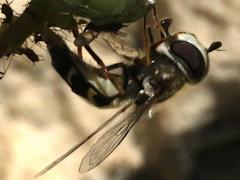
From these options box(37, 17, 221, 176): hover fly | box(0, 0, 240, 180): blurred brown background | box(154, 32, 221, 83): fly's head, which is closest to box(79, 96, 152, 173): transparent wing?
box(37, 17, 221, 176): hover fly

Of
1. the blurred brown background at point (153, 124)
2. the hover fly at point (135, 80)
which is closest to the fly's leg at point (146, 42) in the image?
the hover fly at point (135, 80)

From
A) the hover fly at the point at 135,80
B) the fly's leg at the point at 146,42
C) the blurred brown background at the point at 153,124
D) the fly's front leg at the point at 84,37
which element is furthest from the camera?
the blurred brown background at the point at 153,124

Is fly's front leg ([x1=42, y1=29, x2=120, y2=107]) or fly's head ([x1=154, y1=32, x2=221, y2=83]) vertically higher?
fly's front leg ([x1=42, y1=29, x2=120, y2=107])

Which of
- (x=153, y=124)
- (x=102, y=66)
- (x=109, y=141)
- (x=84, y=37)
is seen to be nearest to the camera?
(x=84, y=37)

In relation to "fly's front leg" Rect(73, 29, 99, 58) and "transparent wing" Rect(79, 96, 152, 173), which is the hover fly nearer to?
"transparent wing" Rect(79, 96, 152, 173)

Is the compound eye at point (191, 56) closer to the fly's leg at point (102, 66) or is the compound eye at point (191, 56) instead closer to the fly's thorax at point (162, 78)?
the fly's thorax at point (162, 78)

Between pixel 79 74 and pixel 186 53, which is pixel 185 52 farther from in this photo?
pixel 79 74

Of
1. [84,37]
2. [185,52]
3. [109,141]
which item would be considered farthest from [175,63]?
[84,37]
